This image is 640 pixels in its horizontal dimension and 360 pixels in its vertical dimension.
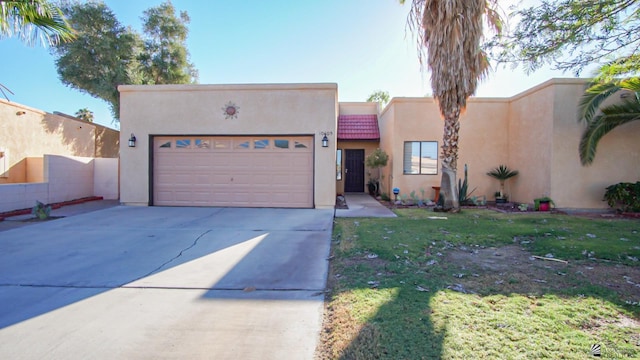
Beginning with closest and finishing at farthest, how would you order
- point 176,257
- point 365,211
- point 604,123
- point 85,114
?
point 176,257, point 604,123, point 365,211, point 85,114

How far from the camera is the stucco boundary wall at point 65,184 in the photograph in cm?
970

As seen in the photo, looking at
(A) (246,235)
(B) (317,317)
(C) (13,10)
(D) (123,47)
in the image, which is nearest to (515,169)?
(A) (246,235)

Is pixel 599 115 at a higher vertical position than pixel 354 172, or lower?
higher

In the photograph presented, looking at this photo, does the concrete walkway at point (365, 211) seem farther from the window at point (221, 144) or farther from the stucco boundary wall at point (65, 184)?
the stucco boundary wall at point (65, 184)

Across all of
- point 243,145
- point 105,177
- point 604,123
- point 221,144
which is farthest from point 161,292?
point 604,123

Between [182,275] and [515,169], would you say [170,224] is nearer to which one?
[182,275]

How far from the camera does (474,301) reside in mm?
3508

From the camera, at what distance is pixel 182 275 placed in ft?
15.0

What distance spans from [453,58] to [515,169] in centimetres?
568

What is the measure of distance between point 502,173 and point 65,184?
16037mm

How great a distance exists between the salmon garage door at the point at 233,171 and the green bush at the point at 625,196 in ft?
30.2

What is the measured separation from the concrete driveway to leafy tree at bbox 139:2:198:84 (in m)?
14.1

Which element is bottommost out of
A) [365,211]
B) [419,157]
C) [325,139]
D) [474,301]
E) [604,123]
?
[474,301]

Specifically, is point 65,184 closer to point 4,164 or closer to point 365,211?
point 4,164
